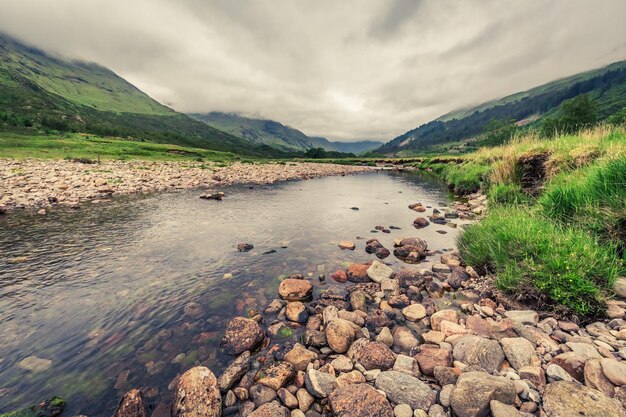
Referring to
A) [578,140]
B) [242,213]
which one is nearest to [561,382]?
[578,140]

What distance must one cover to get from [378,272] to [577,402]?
5511 millimetres

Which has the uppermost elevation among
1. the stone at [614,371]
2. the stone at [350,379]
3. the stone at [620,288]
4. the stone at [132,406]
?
the stone at [620,288]

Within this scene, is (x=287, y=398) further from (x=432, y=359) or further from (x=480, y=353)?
(x=480, y=353)

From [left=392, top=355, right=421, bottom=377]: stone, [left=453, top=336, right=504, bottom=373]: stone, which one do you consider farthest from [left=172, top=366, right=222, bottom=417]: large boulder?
[left=453, top=336, right=504, bottom=373]: stone

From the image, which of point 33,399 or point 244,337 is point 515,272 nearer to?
point 244,337

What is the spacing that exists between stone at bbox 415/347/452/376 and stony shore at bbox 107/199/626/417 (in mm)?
18

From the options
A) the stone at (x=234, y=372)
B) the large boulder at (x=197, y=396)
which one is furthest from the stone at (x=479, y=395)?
the large boulder at (x=197, y=396)

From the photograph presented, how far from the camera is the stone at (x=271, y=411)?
3.84 meters

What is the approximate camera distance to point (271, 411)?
3.90 meters

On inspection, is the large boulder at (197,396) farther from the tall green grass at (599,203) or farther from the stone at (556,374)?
the tall green grass at (599,203)

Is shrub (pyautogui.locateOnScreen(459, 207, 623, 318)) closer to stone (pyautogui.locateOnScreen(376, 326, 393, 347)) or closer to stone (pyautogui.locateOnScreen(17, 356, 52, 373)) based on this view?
stone (pyautogui.locateOnScreen(376, 326, 393, 347))

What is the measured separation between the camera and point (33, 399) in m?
4.26

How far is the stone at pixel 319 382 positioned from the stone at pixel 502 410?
7.69 ft

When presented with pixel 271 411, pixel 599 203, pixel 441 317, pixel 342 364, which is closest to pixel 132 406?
pixel 271 411
